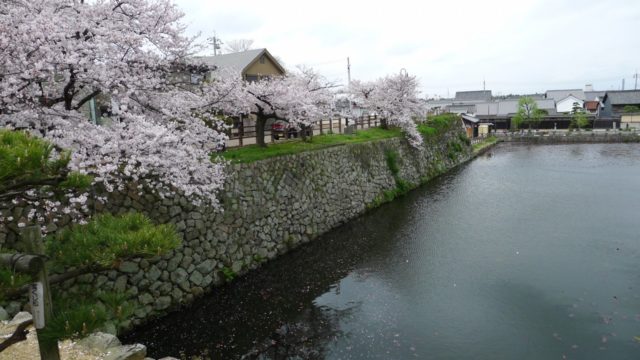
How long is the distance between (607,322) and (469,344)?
360 centimetres

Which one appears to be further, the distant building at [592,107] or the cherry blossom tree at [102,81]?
the distant building at [592,107]

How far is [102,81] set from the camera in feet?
29.2

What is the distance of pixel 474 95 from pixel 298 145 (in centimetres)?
7760

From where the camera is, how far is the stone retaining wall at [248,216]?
34.9 ft

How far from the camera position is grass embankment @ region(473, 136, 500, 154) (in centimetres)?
4409

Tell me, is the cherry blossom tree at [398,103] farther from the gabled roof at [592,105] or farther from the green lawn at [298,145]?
the gabled roof at [592,105]

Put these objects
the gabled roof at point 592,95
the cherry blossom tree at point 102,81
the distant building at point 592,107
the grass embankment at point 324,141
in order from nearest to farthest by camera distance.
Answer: the cherry blossom tree at point 102,81, the grass embankment at point 324,141, the distant building at point 592,107, the gabled roof at point 592,95

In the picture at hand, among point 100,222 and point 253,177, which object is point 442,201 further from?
point 100,222


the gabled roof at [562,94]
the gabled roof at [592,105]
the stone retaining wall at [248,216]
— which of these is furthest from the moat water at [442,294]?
the gabled roof at [562,94]

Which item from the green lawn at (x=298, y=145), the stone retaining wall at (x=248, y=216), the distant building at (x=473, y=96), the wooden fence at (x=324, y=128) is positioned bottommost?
the stone retaining wall at (x=248, y=216)

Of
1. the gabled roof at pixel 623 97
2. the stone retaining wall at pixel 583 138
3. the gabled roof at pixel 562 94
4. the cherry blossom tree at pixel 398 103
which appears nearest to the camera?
the cherry blossom tree at pixel 398 103

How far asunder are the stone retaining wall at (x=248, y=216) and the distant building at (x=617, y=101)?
5507cm

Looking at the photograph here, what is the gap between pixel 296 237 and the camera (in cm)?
1627

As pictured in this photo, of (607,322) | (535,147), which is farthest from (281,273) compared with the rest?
(535,147)
